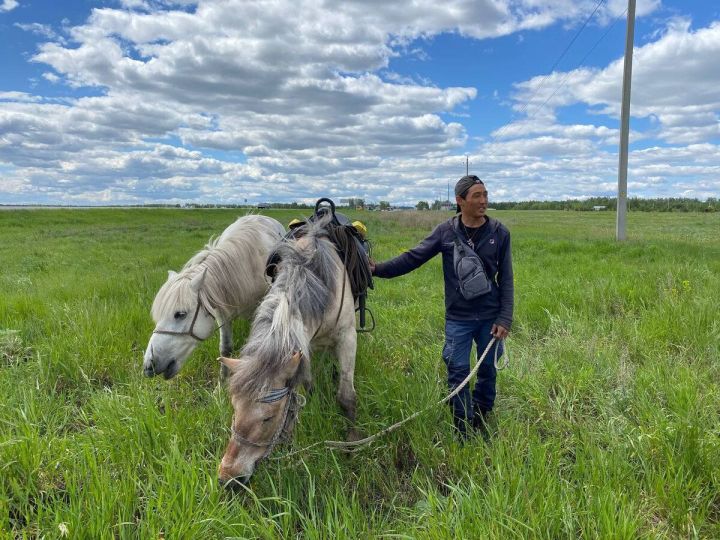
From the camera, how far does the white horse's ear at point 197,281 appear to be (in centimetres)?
354

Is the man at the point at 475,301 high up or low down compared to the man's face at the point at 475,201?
down

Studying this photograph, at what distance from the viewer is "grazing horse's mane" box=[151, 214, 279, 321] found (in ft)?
11.5

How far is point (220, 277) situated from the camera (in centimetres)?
378

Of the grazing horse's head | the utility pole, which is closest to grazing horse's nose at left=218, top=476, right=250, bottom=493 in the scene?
the grazing horse's head

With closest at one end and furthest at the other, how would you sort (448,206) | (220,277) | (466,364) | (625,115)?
(466,364) < (220,277) < (625,115) < (448,206)

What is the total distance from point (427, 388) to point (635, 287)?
4.57 m

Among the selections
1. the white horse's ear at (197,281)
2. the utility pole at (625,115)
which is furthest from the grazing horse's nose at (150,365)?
the utility pole at (625,115)

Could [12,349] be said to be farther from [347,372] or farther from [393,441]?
[393,441]

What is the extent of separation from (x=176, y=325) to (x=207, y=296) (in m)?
0.34

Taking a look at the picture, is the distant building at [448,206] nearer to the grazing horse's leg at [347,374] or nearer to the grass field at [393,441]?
the grazing horse's leg at [347,374]

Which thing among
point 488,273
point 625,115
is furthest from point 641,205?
point 488,273

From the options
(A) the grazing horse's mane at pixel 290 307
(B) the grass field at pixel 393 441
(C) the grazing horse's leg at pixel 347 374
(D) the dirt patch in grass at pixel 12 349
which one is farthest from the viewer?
(D) the dirt patch in grass at pixel 12 349

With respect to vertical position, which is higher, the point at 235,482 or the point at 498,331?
the point at 498,331

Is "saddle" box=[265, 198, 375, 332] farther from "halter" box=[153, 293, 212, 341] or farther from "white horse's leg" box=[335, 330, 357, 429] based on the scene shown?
"halter" box=[153, 293, 212, 341]
